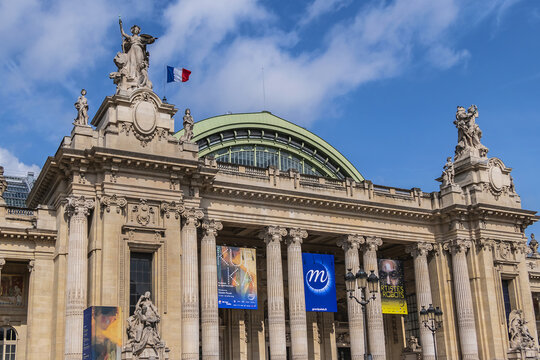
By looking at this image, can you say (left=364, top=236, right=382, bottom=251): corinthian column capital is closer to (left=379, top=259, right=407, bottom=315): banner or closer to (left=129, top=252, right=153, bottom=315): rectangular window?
(left=379, top=259, right=407, bottom=315): banner

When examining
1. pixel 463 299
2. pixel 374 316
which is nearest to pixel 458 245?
pixel 463 299

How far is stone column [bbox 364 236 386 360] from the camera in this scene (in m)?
42.3

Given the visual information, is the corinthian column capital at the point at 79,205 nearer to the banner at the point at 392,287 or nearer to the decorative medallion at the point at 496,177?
the banner at the point at 392,287

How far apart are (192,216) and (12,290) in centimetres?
1049

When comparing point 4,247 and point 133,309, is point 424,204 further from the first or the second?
point 4,247

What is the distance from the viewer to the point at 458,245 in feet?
150

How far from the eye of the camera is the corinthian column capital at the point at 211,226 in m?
39.2

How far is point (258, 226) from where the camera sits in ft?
135

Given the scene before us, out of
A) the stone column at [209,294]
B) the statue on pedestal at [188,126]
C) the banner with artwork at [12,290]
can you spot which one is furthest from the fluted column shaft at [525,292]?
the banner with artwork at [12,290]

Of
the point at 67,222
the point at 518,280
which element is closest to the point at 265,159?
the point at 518,280

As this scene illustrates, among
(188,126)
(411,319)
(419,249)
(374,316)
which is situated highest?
(188,126)

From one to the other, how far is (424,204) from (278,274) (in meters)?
12.6

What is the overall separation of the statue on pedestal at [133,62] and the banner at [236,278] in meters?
10.3

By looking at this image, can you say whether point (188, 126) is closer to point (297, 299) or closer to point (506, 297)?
point (297, 299)
